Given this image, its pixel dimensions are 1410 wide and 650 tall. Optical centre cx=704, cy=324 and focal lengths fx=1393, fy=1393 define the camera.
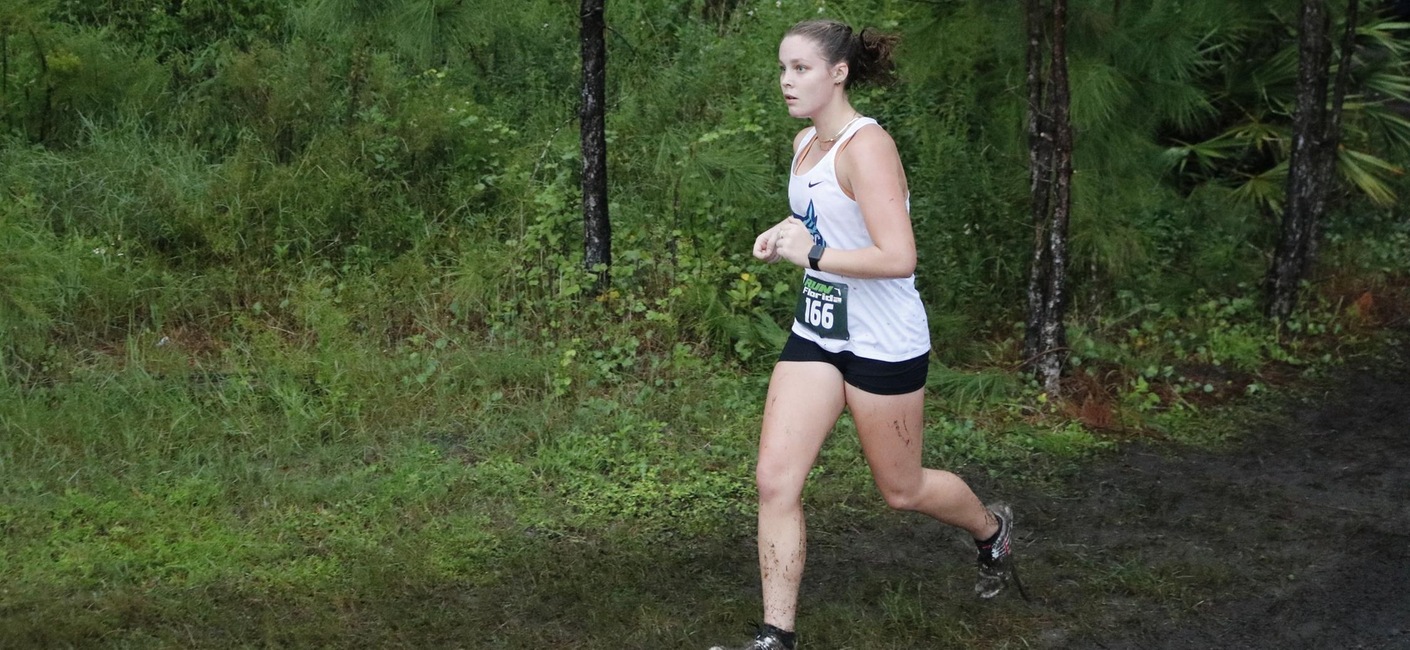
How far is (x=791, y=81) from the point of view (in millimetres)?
3850

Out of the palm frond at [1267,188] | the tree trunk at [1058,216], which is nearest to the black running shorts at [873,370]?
the tree trunk at [1058,216]

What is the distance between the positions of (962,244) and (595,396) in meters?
2.40

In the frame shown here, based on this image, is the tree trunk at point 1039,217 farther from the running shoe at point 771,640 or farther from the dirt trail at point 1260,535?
the running shoe at point 771,640

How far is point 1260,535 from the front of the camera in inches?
204

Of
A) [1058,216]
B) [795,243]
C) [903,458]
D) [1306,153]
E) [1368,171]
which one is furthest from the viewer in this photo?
[1368,171]

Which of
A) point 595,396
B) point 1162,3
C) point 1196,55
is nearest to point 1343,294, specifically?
point 1196,55

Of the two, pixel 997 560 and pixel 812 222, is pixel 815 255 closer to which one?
pixel 812 222

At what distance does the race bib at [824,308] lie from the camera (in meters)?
3.92

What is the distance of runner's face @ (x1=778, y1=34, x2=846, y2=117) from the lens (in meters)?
3.84

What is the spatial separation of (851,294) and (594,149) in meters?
3.17

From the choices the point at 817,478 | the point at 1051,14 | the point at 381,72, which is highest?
the point at 1051,14

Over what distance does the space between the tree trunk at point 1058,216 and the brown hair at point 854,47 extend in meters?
2.36

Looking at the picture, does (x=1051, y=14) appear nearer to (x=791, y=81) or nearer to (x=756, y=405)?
(x=756, y=405)

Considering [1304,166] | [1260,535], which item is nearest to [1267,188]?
[1304,166]
